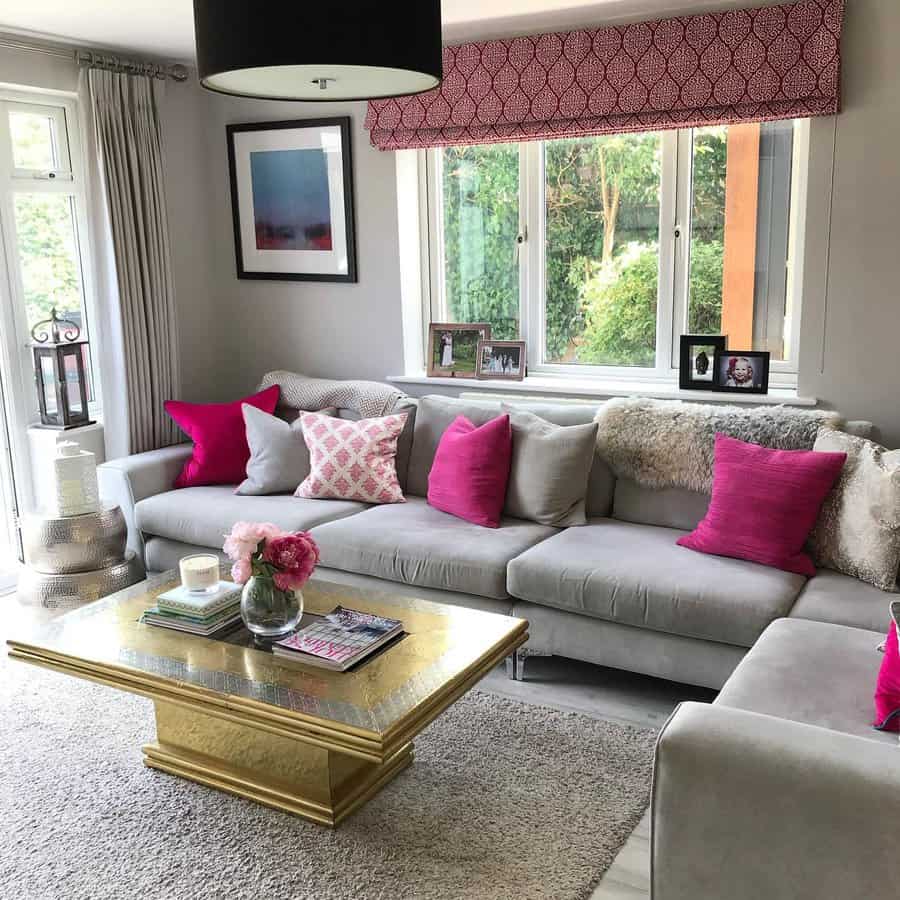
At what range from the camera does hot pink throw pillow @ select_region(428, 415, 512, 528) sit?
3775 millimetres

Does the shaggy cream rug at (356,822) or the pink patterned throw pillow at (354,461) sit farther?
the pink patterned throw pillow at (354,461)

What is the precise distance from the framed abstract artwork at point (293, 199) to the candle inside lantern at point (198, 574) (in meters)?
2.18

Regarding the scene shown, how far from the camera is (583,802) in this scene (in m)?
2.71

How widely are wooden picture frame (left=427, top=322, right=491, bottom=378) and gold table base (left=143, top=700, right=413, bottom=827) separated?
7.12ft

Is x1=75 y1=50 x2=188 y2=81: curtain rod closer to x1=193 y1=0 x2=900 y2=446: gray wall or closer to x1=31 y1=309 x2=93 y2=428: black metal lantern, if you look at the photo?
x1=31 y1=309 x2=93 y2=428: black metal lantern

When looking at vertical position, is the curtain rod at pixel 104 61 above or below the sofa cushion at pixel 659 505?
above

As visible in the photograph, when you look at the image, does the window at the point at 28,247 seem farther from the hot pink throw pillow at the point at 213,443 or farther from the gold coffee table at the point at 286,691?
the gold coffee table at the point at 286,691

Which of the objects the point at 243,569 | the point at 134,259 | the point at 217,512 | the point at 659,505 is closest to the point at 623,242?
the point at 659,505

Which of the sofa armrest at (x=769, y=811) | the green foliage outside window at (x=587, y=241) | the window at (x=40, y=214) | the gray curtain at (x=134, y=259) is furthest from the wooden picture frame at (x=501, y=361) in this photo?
the sofa armrest at (x=769, y=811)

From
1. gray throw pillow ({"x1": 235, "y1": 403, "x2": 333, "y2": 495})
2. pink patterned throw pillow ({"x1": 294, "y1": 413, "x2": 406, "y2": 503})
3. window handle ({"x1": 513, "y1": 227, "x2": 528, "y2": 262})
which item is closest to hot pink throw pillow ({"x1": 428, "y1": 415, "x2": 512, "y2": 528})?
pink patterned throw pillow ({"x1": 294, "y1": 413, "x2": 406, "y2": 503})

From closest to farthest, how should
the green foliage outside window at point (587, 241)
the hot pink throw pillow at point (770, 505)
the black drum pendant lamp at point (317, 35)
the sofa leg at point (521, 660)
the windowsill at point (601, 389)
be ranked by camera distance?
1. the black drum pendant lamp at point (317, 35)
2. the hot pink throw pillow at point (770, 505)
3. the sofa leg at point (521, 660)
4. the windowsill at point (601, 389)
5. the green foliage outside window at point (587, 241)

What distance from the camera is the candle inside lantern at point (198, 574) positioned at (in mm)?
2943

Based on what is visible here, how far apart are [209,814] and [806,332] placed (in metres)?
2.67

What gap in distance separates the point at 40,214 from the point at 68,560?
61.4 inches
